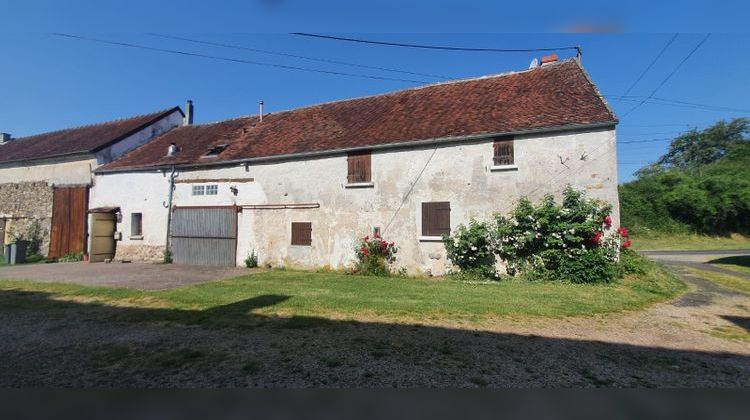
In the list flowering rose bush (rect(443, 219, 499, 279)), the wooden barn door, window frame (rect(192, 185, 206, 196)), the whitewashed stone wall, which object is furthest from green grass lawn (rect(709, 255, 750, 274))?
the wooden barn door

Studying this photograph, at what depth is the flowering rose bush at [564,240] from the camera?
9492mm

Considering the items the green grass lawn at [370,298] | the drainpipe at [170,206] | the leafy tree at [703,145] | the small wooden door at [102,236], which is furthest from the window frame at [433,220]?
the leafy tree at [703,145]

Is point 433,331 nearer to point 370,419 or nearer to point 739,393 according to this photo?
point 370,419

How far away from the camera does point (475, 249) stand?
10547mm

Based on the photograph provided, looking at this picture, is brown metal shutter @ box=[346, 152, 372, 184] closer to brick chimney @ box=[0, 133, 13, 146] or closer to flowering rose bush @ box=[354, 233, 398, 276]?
flowering rose bush @ box=[354, 233, 398, 276]

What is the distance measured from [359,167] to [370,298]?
6127 millimetres

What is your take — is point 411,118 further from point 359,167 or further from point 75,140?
point 75,140

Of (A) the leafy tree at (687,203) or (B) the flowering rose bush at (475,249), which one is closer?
(B) the flowering rose bush at (475,249)

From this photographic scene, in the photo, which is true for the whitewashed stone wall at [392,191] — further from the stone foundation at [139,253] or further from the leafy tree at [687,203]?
the leafy tree at [687,203]

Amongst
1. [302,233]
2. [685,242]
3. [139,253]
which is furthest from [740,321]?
[685,242]

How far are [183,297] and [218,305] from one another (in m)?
1.33

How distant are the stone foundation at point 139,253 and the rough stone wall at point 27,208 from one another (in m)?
4.79

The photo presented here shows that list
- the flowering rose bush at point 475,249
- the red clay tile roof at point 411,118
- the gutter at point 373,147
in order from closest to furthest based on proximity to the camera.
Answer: the gutter at point 373,147
the flowering rose bush at point 475,249
the red clay tile roof at point 411,118

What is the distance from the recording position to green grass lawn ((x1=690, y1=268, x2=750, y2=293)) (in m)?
9.42
